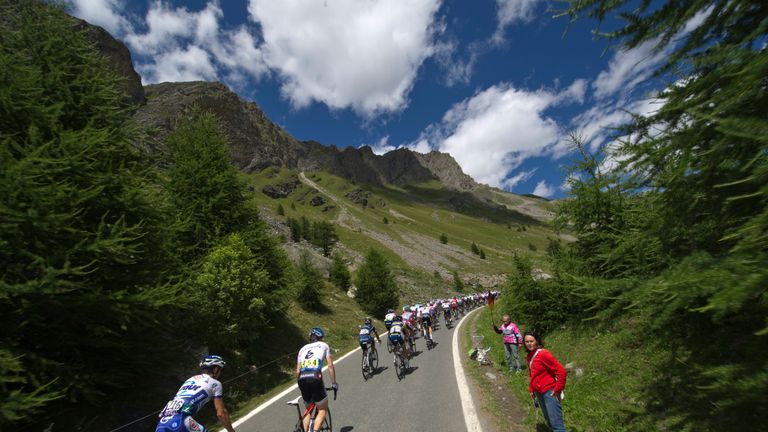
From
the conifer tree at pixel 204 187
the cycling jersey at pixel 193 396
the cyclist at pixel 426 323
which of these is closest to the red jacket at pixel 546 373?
the cycling jersey at pixel 193 396

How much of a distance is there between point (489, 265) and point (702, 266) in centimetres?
12326

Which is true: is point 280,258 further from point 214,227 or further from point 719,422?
point 719,422

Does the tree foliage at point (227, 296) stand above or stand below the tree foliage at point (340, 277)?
below

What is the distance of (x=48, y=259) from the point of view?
287 inches

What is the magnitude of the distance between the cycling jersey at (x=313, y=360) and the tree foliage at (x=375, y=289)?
28.9m

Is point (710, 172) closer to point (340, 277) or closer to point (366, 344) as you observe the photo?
point (366, 344)

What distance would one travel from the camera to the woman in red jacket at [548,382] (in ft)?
18.6

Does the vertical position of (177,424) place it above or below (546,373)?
above

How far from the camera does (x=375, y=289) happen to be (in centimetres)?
3703

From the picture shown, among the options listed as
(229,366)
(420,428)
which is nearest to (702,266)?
(420,428)

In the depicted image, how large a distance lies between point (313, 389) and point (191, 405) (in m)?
2.36

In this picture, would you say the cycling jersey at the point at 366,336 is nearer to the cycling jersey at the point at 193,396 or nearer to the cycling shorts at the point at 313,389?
the cycling shorts at the point at 313,389

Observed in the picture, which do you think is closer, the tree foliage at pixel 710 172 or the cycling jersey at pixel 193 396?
the tree foliage at pixel 710 172

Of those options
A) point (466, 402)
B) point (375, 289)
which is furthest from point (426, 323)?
point (375, 289)
